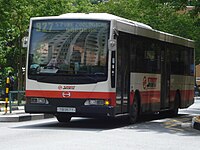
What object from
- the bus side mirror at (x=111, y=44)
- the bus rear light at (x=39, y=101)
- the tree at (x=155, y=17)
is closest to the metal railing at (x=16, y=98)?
the bus rear light at (x=39, y=101)

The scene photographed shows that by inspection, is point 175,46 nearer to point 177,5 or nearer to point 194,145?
point 177,5

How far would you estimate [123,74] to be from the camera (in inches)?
737

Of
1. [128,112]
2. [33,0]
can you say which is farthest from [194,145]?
[33,0]

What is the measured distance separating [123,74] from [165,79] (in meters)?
Result: 5.47

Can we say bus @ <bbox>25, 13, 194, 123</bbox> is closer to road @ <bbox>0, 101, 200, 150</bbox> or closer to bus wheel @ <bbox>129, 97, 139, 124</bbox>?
bus wheel @ <bbox>129, 97, 139, 124</bbox>

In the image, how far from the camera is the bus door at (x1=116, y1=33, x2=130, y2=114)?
60.0ft

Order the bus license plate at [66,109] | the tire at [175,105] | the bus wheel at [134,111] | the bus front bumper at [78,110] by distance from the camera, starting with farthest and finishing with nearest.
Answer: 1. the tire at [175,105]
2. the bus wheel at [134,111]
3. the bus license plate at [66,109]
4. the bus front bumper at [78,110]

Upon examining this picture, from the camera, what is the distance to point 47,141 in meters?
13.7

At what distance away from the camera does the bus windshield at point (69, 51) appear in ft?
57.7

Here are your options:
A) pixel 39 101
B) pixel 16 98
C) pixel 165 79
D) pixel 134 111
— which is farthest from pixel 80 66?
pixel 16 98

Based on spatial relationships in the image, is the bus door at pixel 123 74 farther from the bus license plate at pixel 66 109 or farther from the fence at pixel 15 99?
the fence at pixel 15 99

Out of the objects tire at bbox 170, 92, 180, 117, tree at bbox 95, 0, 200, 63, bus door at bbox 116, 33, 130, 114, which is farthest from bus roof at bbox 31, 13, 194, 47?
tree at bbox 95, 0, 200, 63

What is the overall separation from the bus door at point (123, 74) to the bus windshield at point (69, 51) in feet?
2.81

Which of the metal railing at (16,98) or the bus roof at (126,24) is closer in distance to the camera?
the bus roof at (126,24)
